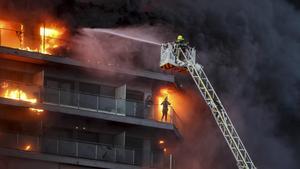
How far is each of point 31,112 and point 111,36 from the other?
8.29 meters

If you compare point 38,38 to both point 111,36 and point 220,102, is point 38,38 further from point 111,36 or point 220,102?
point 220,102

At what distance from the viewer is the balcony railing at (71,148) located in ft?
242

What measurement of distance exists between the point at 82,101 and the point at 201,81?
769cm

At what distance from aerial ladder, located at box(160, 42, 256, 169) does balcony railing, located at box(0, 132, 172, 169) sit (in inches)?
169

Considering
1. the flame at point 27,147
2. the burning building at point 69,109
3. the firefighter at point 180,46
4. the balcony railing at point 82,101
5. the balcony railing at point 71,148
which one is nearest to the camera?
the balcony railing at point 71,148

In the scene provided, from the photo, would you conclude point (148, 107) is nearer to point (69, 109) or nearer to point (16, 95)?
point (69, 109)

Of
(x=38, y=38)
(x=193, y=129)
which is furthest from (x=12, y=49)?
(x=193, y=129)

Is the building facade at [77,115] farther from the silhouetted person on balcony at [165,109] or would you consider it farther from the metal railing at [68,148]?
the silhouetted person on balcony at [165,109]

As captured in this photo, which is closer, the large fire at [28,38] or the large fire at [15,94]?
the large fire at [15,94]

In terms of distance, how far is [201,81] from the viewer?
8006 cm

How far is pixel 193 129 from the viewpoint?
8562cm

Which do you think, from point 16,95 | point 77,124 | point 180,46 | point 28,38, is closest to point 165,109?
point 180,46

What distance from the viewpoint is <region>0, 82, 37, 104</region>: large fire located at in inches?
2970

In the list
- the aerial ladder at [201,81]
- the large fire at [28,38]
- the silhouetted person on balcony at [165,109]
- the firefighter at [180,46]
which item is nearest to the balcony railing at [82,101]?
the silhouetted person on balcony at [165,109]
